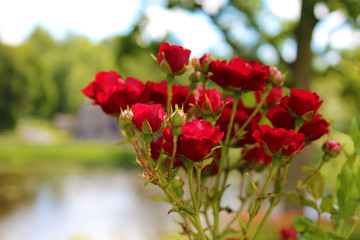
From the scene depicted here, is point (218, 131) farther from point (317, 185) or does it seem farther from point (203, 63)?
point (317, 185)

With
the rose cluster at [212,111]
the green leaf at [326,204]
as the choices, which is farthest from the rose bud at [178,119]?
the green leaf at [326,204]

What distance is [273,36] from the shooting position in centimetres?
479

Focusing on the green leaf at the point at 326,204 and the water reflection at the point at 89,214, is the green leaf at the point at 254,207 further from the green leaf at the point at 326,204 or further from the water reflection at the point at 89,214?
the water reflection at the point at 89,214

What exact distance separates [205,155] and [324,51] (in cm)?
482

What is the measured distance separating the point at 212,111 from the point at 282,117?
12 cm

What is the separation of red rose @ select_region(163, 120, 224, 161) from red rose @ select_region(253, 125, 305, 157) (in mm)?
67

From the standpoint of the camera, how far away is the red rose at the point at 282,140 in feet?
1.65

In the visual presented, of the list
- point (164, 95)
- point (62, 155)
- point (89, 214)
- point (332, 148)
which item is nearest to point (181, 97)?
point (164, 95)

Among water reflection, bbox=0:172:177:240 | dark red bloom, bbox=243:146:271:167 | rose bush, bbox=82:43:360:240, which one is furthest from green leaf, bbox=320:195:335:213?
water reflection, bbox=0:172:177:240

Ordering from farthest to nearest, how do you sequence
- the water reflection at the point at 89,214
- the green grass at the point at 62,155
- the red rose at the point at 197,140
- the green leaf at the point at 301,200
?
the green grass at the point at 62,155 < the water reflection at the point at 89,214 < the green leaf at the point at 301,200 < the red rose at the point at 197,140

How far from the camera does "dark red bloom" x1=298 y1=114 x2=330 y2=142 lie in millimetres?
599

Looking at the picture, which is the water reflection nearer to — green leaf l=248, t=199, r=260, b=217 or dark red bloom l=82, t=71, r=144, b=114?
dark red bloom l=82, t=71, r=144, b=114

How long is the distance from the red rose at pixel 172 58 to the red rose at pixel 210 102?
0.21ft

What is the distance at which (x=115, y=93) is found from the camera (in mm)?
607
